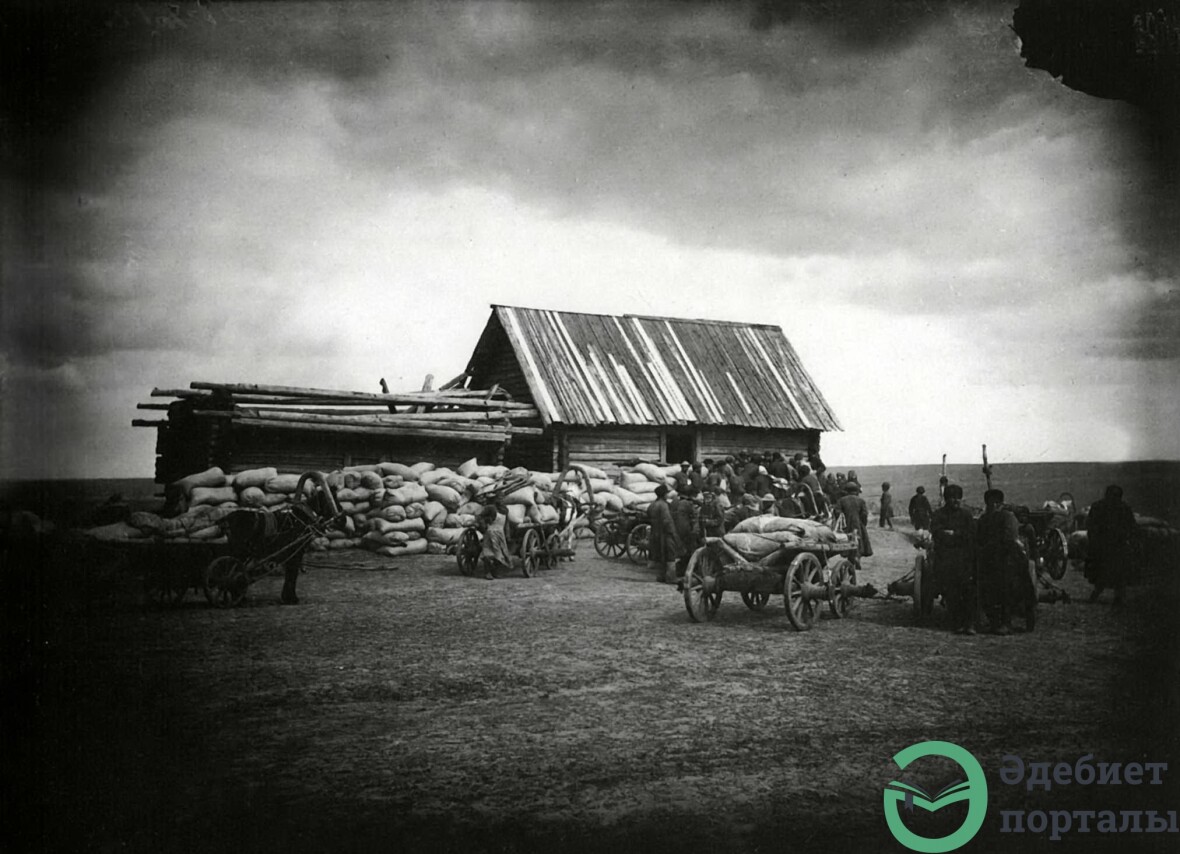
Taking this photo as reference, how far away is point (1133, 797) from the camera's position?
151 inches

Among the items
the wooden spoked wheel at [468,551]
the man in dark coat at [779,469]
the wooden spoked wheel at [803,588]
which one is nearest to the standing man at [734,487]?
the man in dark coat at [779,469]

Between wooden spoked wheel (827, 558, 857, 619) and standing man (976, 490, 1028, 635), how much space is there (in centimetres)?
118

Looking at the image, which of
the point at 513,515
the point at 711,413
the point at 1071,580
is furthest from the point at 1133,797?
Answer: the point at 711,413

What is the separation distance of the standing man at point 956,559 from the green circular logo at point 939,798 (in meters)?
3.43

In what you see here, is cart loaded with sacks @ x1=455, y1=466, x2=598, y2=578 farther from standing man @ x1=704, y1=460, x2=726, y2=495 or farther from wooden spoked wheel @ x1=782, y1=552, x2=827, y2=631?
wooden spoked wheel @ x1=782, y1=552, x2=827, y2=631

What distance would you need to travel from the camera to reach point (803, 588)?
23.6ft

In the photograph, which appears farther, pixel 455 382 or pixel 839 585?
pixel 455 382

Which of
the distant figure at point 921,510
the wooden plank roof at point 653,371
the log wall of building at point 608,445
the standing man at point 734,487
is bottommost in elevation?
the distant figure at point 921,510

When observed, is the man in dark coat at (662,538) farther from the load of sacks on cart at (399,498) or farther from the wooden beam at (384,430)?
the wooden beam at (384,430)

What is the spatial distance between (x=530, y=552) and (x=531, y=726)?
6919mm

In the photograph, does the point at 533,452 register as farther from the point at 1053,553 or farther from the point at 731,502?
the point at 1053,553

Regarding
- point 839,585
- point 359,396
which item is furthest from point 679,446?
point 839,585

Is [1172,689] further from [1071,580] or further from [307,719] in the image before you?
[1071,580]

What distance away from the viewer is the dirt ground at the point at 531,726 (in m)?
3.30
